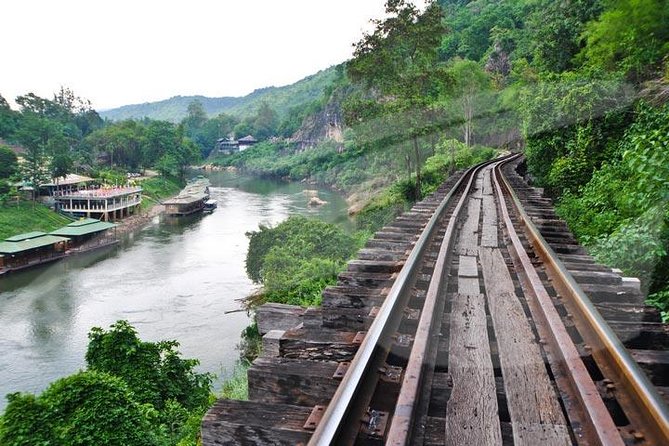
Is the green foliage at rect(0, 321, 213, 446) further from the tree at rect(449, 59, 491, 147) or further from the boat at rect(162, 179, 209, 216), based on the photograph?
the tree at rect(449, 59, 491, 147)

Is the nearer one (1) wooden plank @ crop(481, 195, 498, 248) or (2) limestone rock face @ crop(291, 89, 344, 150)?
(1) wooden plank @ crop(481, 195, 498, 248)

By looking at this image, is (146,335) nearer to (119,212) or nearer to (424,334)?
(424,334)

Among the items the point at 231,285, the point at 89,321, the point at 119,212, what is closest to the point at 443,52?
the point at 119,212

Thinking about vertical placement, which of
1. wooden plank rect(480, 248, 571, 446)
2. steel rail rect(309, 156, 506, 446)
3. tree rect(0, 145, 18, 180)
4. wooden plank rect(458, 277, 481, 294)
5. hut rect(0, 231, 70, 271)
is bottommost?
hut rect(0, 231, 70, 271)

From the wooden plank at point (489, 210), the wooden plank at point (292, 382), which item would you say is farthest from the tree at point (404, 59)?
the wooden plank at point (292, 382)

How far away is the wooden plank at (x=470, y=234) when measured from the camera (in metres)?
5.16

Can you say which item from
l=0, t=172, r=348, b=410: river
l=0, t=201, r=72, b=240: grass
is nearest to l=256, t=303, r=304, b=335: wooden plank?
l=0, t=172, r=348, b=410: river

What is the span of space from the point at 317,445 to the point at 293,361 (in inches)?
27.5

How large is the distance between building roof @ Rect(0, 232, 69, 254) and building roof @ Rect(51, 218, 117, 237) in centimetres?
77

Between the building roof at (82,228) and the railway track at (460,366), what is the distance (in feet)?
114

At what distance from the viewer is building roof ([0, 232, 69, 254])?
28664 millimetres

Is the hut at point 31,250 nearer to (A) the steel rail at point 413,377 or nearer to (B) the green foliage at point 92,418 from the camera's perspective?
(B) the green foliage at point 92,418

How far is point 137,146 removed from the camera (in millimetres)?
67438

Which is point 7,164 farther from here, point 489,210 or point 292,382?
point 292,382
